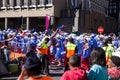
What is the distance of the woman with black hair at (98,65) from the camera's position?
17.8 feet

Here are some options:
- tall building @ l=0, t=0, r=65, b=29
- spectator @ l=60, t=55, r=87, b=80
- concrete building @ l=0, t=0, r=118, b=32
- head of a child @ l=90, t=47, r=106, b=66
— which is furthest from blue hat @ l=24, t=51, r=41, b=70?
tall building @ l=0, t=0, r=65, b=29

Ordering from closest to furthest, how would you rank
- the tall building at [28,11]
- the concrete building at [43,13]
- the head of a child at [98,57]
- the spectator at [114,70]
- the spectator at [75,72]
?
the spectator at [75,72] < the head of a child at [98,57] < the spectator at [114,70] < the tall building at [28,11] < the concrete building at [43,13]

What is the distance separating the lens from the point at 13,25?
62875 millimetres

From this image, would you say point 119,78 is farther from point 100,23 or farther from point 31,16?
point 100,23

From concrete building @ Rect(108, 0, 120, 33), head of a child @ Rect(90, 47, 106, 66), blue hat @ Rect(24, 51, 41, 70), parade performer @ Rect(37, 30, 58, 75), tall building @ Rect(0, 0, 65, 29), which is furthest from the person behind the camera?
concrete building @ Rect(108, 0, 120, 33)

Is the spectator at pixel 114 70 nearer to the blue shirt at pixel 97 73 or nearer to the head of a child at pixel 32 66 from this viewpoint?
the blue shirt at pixel 97 73

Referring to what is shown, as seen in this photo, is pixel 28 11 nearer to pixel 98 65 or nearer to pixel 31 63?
pixel 98 65

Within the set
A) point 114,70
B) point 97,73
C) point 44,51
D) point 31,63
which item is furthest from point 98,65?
point 44,51

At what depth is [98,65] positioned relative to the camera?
551cm

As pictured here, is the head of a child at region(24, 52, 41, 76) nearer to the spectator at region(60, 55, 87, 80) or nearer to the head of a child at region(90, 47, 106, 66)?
the spectator at region(60, 55, 87, 80)

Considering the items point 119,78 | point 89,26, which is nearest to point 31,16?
point 89,26

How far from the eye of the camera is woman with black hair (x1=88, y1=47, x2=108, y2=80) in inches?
214

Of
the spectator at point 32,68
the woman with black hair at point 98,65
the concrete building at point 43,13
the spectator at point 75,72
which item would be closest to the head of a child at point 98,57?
the woman with black hair at point 98,65

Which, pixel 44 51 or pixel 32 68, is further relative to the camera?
pixel 44 51
